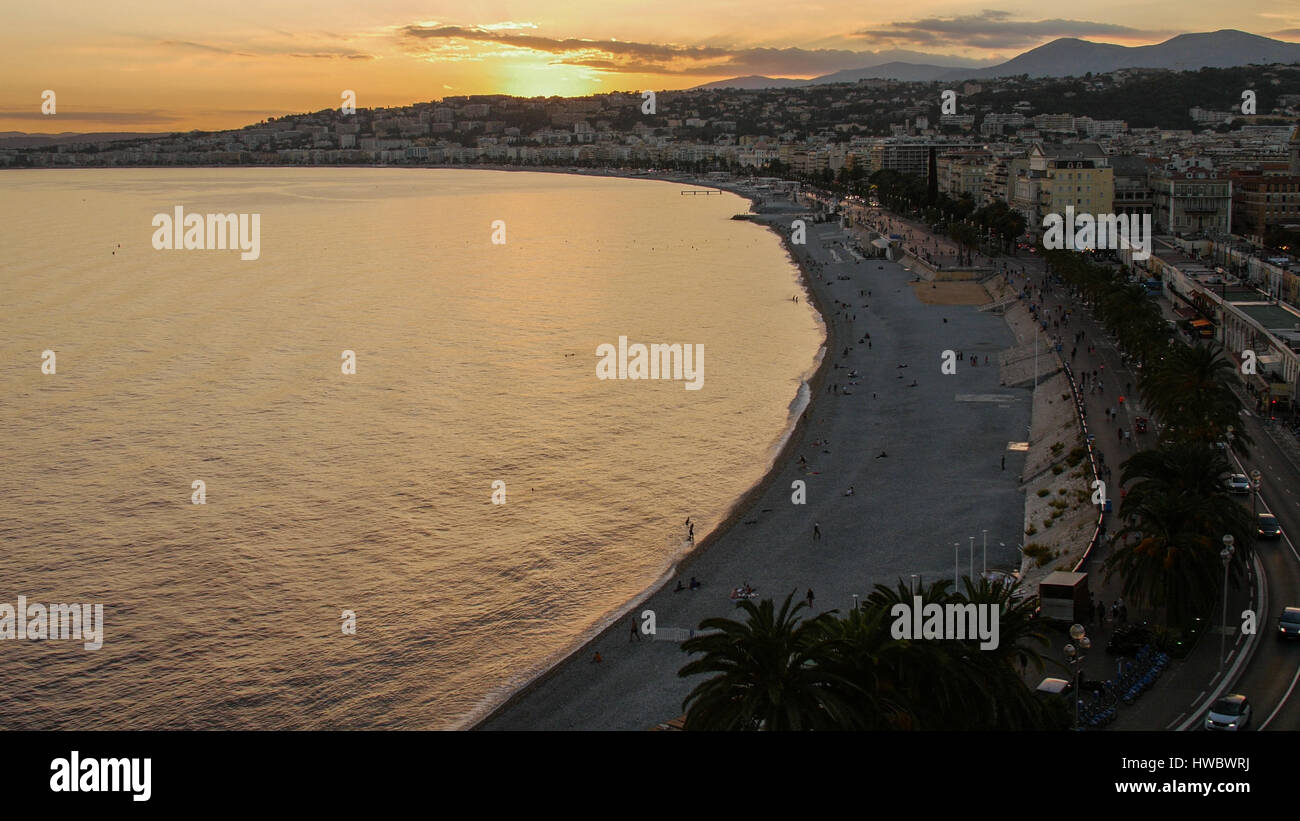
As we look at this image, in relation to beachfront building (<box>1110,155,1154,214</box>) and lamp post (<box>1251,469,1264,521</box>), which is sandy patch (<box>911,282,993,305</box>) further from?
lamp post (<box>1251,469,1264,521</box>)

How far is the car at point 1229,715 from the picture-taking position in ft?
40.9

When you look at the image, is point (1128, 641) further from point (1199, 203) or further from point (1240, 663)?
point (1199, 203)

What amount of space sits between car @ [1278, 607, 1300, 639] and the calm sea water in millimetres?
9992

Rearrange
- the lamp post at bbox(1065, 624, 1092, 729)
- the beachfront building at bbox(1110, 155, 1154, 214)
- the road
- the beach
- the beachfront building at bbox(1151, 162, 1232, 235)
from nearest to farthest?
1. the road
2. the lamp post at bbox(1065, 624, 1092, 729)
3. the beach
4. the beachfront building at bbox(1151, 162, 1232, 235)
5. the beachfront building at bbox(1110, 155, 1154, 214)

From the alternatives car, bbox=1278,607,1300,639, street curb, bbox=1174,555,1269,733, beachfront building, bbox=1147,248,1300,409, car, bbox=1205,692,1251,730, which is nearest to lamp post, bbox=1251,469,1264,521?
street curb, bbox=1174,555,1269,733

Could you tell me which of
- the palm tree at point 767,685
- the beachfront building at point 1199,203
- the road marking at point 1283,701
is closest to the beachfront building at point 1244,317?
the beachfront building at point 1199,203

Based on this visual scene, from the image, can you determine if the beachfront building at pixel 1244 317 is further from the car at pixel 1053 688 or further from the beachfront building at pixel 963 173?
the beachfront building at pixel 963 173

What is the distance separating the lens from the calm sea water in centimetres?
1864

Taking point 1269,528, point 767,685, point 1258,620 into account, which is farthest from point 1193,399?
point 767,685

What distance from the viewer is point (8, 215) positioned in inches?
4697

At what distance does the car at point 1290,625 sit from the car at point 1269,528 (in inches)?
145

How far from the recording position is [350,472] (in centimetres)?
2903
